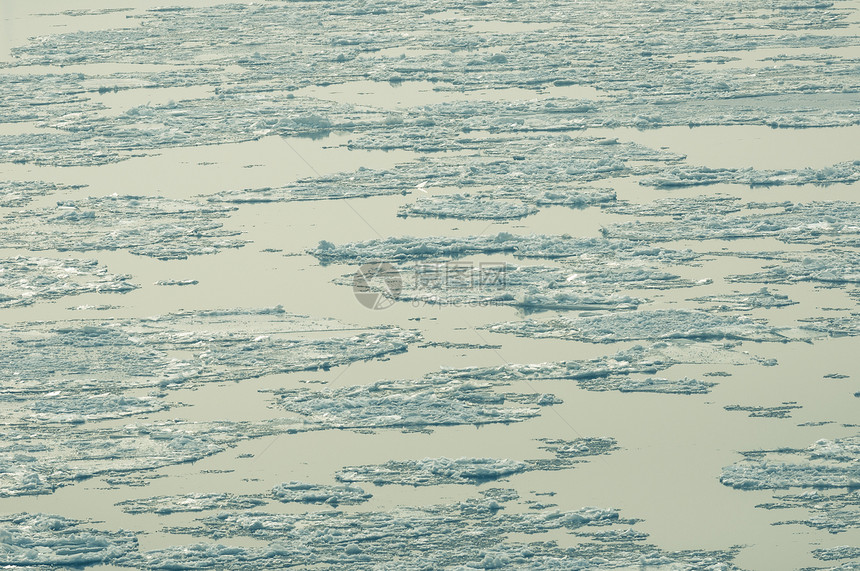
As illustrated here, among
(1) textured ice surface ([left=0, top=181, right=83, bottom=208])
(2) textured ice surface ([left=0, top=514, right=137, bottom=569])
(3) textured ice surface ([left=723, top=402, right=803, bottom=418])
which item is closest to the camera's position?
(2) textured ice surface ([left=0, top=514, right=137, bottom=569])

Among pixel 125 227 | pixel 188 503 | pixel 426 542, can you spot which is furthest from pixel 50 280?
pixel 426 542

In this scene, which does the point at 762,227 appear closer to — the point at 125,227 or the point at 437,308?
the point at 437,308

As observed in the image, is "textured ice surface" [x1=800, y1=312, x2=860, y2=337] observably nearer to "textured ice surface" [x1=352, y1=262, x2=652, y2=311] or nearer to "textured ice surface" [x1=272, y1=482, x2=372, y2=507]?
"textured ice surface" [x1=352, y1=262, x2=652, y2=311]

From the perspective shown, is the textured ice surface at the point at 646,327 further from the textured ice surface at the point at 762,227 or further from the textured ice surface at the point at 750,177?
the textured ice surface at the point at 750,177

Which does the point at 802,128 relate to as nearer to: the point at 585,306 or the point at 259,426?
the point at 585,306

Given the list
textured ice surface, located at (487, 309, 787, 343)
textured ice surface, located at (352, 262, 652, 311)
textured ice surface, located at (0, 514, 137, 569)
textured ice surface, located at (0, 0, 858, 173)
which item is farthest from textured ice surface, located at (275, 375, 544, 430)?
textured ice surface, located at (0, 0, 858, 173)

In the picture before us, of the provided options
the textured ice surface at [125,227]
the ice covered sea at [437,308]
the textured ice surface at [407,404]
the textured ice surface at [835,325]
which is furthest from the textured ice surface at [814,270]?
the textured ice surface at [125,227]
